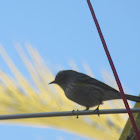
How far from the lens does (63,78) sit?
22.3 ft

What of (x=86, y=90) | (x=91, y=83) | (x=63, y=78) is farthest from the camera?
(x=63, y=78)

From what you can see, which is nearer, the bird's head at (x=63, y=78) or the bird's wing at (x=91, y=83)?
the bird's wing at (x=91, y=83)

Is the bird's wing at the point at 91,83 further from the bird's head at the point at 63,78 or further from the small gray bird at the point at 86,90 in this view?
the bird's head at the point at 63,78

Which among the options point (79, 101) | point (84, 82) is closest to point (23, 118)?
point (79, 101)

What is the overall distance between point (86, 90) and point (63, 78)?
0.80 m

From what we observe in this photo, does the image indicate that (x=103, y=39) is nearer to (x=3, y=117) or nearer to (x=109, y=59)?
(x=109, y=59)

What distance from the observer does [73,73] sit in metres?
6.86

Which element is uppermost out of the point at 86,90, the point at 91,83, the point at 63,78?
the point at 63,78

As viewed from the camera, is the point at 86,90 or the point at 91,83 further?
the point at 91,83

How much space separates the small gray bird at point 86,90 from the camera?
6062mm

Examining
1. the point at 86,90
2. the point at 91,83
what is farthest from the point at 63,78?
the point at 86,90

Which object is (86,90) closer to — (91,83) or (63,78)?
(91,83)

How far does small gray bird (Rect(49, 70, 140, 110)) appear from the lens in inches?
239

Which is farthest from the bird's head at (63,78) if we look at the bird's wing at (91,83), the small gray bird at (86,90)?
the bird's wing at (91,83)
